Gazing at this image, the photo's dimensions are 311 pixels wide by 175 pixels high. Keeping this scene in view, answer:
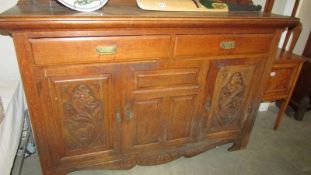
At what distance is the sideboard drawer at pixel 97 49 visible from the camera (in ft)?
3.05

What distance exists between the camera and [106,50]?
1004 millimetres

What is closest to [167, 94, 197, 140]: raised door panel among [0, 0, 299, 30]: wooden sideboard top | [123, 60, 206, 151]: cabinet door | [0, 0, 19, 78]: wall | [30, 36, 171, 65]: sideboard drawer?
[123, 60, 206, 151]: cabinet door

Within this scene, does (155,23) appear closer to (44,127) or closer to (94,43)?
(94,43)

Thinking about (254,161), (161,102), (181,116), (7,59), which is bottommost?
(254,161)

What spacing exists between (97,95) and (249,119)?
107 cm

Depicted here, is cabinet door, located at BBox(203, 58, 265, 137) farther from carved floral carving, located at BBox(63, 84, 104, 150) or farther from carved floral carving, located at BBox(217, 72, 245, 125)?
carved floral carving, located at BBox(63, 84, 104, 150)

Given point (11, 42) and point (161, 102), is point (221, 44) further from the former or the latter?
point (11, 42)

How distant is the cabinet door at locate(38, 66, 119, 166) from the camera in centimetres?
102

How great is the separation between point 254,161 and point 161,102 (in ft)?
2.96

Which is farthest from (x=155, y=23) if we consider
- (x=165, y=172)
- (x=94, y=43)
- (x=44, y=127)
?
(x=165, y=172)

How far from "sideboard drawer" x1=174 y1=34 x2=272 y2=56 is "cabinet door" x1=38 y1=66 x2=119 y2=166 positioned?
386 mm

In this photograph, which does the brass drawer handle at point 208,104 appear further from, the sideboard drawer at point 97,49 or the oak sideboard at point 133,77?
the sideboard drawer at point 97,49

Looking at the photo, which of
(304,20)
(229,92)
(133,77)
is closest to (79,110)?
(133,77)

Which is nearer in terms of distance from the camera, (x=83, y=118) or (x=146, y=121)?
(x=83, y=118)
